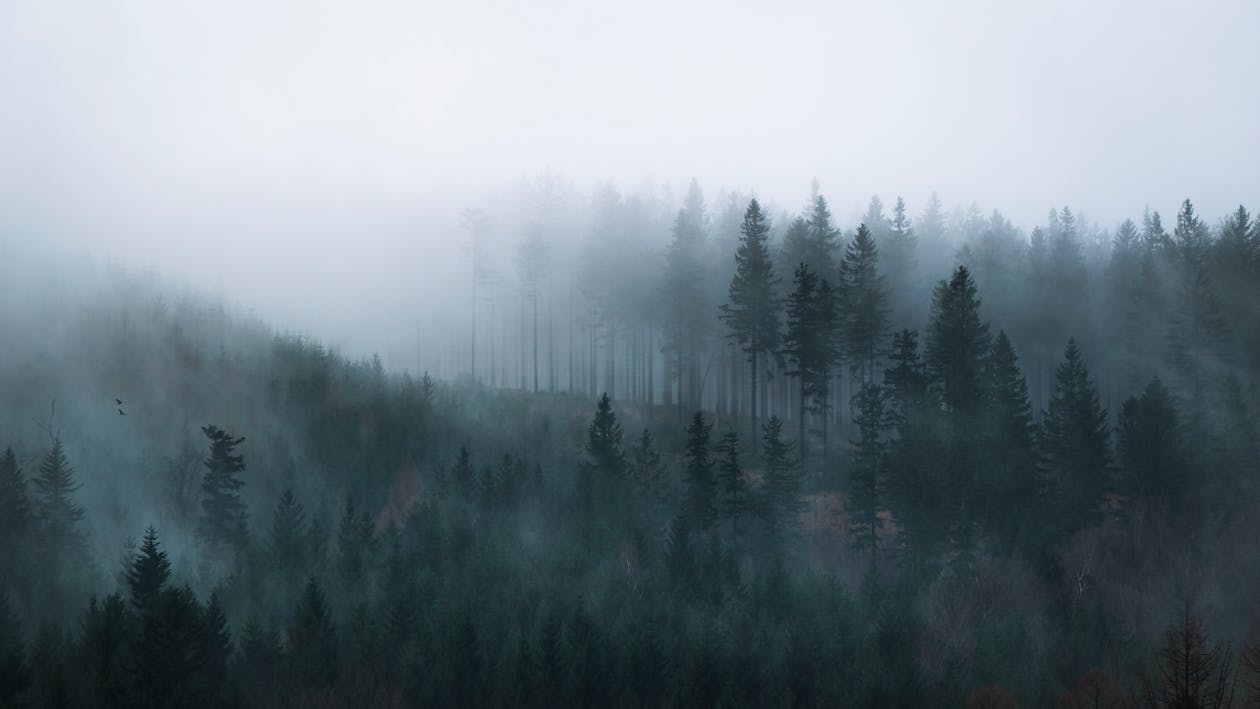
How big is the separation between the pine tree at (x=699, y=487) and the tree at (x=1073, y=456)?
21024 millimetres

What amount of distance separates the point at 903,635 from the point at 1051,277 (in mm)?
48933

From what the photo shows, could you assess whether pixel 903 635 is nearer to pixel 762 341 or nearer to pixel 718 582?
pixel 718 582

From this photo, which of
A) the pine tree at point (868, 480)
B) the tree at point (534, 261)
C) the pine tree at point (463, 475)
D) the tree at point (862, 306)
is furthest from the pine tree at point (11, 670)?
the tree at point (862, 306)

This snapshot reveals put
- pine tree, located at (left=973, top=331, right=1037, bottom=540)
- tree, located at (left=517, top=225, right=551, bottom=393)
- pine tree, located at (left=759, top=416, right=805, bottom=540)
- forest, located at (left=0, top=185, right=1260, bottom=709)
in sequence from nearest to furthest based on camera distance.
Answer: forest, located at (left=0, top=185, right=1260, bottom=709), pine tree, located at (left=759, top=416, right=805, bottom=540), pine tree, located at (left=973, top=331, right=1037, bottom=540), tree, located at (left=517, top=225, right=551, bottom=393)

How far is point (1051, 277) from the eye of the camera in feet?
289

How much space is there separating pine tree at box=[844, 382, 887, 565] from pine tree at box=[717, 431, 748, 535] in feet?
21.0

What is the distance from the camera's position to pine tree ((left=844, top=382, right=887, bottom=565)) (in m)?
59.5

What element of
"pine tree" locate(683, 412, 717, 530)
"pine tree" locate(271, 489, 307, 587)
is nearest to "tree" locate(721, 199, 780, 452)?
"pine tree" locate(683, 412, 717, 530)

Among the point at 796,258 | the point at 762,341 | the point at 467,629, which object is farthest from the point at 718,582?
the point at 796,258

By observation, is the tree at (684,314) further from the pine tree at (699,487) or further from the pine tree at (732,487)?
the pine tree at (699,487)

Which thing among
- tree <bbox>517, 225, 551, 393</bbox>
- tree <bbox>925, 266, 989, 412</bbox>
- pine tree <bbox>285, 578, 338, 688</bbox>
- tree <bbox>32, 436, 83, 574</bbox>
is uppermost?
tree <bbox>517, 225, 551, 393</bbox>

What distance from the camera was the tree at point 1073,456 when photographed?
61656 mm

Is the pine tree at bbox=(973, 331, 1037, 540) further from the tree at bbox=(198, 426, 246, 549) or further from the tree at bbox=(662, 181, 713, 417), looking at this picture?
the tree at bbox=(198, 426, 246, 549)

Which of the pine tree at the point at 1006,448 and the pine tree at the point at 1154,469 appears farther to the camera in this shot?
the pine tree at the point at 1006,448
